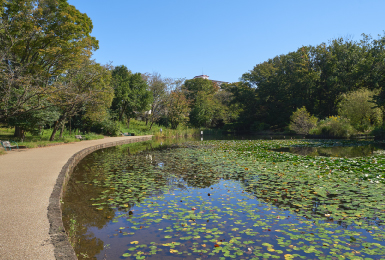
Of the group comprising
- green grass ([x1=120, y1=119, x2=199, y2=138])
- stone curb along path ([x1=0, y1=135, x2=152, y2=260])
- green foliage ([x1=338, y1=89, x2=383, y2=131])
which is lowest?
stone curb along path ([x1=0, y1=135, x2=152, y2=260])

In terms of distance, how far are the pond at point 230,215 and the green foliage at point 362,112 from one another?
20657mm

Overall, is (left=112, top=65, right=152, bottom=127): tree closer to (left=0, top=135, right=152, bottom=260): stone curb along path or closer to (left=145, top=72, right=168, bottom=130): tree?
(left=145, top=72, right=168, bottom=130): tree

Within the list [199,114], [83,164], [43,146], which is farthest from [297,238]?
[199,114]

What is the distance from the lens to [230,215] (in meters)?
5.23

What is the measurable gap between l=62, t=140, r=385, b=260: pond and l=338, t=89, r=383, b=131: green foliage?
813 inches

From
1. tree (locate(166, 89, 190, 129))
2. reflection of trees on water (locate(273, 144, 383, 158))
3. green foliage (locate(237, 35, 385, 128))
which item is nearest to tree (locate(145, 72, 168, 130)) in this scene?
tree (locate(166, 89, 190, 129))

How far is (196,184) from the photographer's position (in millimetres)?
8078

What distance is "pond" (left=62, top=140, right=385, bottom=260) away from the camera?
12.4 feet

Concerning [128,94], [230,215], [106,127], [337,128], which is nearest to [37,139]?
[106,127]

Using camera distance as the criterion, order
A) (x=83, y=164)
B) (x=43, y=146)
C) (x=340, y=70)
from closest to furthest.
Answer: (x=83, y=164), (x=43, y=146), (x=340, y=70)

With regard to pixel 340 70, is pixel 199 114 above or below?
below

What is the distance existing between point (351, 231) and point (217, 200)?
2861 millimetres

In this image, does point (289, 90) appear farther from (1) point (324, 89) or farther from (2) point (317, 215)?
(2) point (317, 215)

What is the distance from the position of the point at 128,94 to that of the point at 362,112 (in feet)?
96.0
